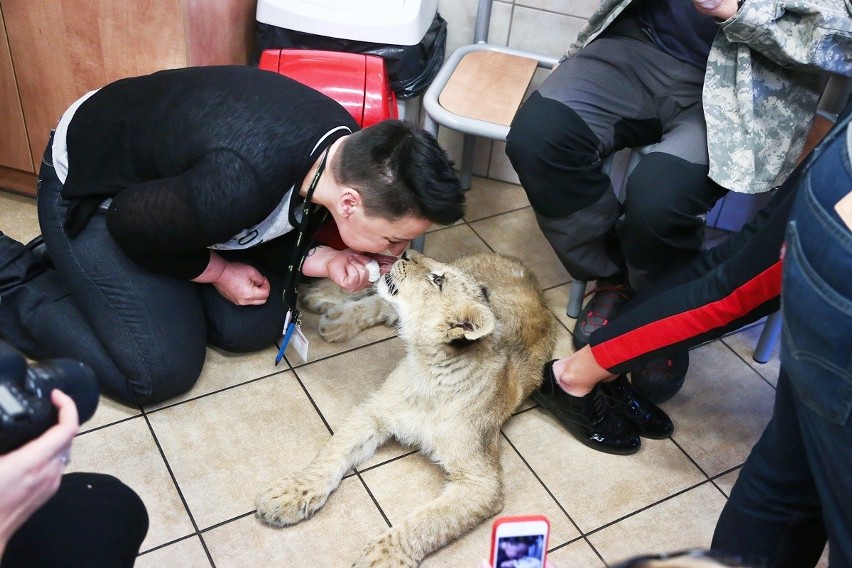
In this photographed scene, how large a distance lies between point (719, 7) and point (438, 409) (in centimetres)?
128

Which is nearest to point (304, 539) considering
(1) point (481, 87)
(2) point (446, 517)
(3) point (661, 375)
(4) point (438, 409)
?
(2) point (446, 517)

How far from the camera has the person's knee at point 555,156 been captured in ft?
8.04

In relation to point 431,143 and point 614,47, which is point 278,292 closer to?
point 431,143

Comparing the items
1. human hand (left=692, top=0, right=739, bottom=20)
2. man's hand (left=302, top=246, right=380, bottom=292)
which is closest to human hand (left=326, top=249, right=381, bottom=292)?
man's hand (left=302, top=246, right=380, bottom=292)

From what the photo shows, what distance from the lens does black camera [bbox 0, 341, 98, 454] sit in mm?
1029

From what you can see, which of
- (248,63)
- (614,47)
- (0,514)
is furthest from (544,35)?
(0,514)

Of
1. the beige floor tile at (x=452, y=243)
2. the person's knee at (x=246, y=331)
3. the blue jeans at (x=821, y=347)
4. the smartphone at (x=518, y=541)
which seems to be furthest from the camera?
the beige floor tile at (x=452, y=243)

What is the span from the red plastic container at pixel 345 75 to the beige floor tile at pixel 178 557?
54.4 inches

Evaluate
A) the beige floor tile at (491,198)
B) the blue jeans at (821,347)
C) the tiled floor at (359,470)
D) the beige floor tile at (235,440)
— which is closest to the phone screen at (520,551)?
the blue jeans at (821,347)

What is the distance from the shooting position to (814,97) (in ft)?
7.68

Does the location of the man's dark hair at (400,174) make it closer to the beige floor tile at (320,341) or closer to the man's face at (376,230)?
the man's face at (376,230)

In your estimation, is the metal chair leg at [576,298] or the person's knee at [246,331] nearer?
the person's knee at [246,331]

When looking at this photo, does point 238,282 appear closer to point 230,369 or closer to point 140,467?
point 230,369

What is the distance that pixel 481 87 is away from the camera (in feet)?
9.00
